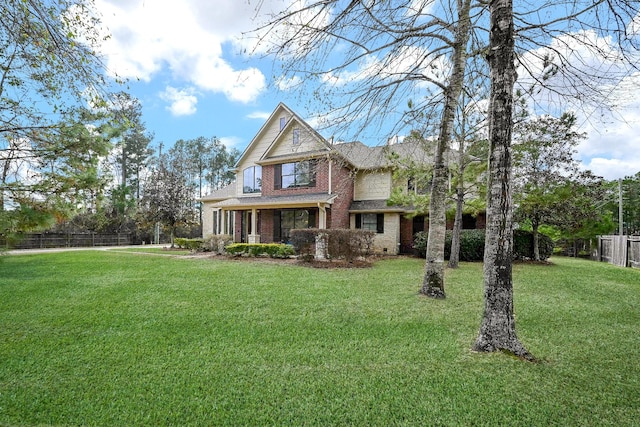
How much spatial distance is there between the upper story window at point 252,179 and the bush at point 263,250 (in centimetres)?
534

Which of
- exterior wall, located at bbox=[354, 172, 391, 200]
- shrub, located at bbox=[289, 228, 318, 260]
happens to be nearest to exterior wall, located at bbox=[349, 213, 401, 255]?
exterior wall, located at bbox=[354, 172, 391, 200]

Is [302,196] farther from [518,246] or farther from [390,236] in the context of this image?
[518,246]

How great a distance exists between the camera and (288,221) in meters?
18.7

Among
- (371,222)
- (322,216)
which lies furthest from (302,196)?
(371,222)

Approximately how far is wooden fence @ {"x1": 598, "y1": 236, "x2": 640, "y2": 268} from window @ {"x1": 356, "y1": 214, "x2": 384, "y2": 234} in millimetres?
10333

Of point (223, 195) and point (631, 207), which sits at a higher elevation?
point (223, 195)

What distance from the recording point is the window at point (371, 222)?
17.5 meters

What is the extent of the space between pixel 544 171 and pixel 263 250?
43.0ft

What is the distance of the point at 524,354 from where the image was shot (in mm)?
3787

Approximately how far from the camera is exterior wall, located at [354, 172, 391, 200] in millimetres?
17766

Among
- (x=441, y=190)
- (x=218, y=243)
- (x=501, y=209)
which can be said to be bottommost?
(x=218, y=243)

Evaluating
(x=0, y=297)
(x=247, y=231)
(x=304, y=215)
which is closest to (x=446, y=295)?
(x=0, y=297)

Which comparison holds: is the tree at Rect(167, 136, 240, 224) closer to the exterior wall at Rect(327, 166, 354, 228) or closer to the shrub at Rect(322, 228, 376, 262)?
the exterior wall at Rect(327, 166, 354, 228)

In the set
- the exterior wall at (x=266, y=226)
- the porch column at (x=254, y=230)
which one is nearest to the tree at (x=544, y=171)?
the exterior wall at (x=266, y=226)
